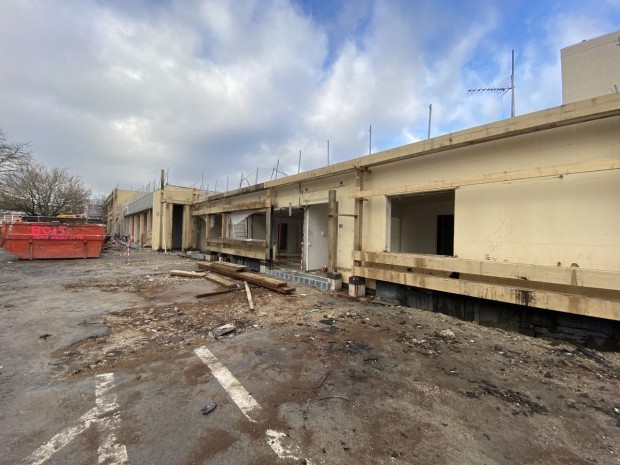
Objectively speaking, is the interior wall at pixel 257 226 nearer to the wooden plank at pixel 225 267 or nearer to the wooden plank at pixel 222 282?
the wooden plank at pixel 225 267

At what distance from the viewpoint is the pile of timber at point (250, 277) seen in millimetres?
7688

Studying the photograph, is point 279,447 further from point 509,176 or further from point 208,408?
point 509,176

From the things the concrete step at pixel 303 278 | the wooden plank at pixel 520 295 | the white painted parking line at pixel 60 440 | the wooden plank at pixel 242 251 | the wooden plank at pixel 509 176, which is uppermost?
the wooden plank at pixel 509 176

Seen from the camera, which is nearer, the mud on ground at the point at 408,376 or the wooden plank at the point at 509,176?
the mud on ground at the point at 408,376

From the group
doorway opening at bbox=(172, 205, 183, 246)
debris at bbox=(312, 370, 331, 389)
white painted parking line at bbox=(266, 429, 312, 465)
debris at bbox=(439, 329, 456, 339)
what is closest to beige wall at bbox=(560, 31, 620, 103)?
debris at bbox=(439, 329, 456, 339)

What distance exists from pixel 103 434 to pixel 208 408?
2.65ft

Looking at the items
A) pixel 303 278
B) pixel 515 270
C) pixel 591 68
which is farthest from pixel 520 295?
pixel 591 68

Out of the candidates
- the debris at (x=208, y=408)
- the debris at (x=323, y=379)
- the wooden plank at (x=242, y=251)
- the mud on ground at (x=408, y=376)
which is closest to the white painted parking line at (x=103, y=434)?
the debris at (x=208, y=408)

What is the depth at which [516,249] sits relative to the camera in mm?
5078

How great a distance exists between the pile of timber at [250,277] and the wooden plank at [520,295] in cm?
278

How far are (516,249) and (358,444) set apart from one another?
14.5 feet

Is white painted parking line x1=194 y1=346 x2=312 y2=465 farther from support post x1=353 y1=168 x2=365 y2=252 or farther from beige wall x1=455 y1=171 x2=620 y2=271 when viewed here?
beige wall x1=455 y1=171 x2=620 y2=271

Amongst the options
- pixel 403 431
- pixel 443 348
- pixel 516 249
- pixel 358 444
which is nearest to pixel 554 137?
pixel 516 249

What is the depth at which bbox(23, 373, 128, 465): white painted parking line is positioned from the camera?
83.9 inches
